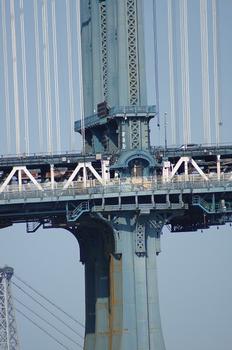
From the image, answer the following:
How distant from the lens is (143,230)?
163750 millimetres

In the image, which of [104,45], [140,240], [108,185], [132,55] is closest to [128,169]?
[108,185]

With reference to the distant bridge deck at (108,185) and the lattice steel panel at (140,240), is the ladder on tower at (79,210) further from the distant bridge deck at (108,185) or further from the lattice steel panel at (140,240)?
the lattice steel panel at (140,240)

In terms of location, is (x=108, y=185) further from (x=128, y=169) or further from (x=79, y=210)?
(x=79, y=210)

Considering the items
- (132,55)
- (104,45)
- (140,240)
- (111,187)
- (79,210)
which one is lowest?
(140,240)

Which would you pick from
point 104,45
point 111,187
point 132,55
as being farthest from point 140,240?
point 104,45

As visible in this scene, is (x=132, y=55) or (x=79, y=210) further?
(x=132, y=55)

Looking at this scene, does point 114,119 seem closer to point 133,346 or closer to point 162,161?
point 162,161

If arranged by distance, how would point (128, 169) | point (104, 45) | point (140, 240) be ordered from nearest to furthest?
point (140, 240) < point (128, 169) < point (104, 45)

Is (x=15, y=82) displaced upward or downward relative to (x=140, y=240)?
upward

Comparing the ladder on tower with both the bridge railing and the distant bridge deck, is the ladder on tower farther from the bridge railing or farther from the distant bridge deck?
the bridge railing

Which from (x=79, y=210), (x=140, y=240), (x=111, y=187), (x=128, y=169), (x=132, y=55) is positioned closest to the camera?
(x=111, y=187)

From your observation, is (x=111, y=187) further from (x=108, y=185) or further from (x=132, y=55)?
(x=132, y=55)

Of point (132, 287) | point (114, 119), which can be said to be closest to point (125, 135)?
point (114, 119)

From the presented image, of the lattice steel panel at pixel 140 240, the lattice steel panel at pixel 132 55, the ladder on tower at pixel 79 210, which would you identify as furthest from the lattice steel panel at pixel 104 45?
the lattice steel panel at pixel 140 240
